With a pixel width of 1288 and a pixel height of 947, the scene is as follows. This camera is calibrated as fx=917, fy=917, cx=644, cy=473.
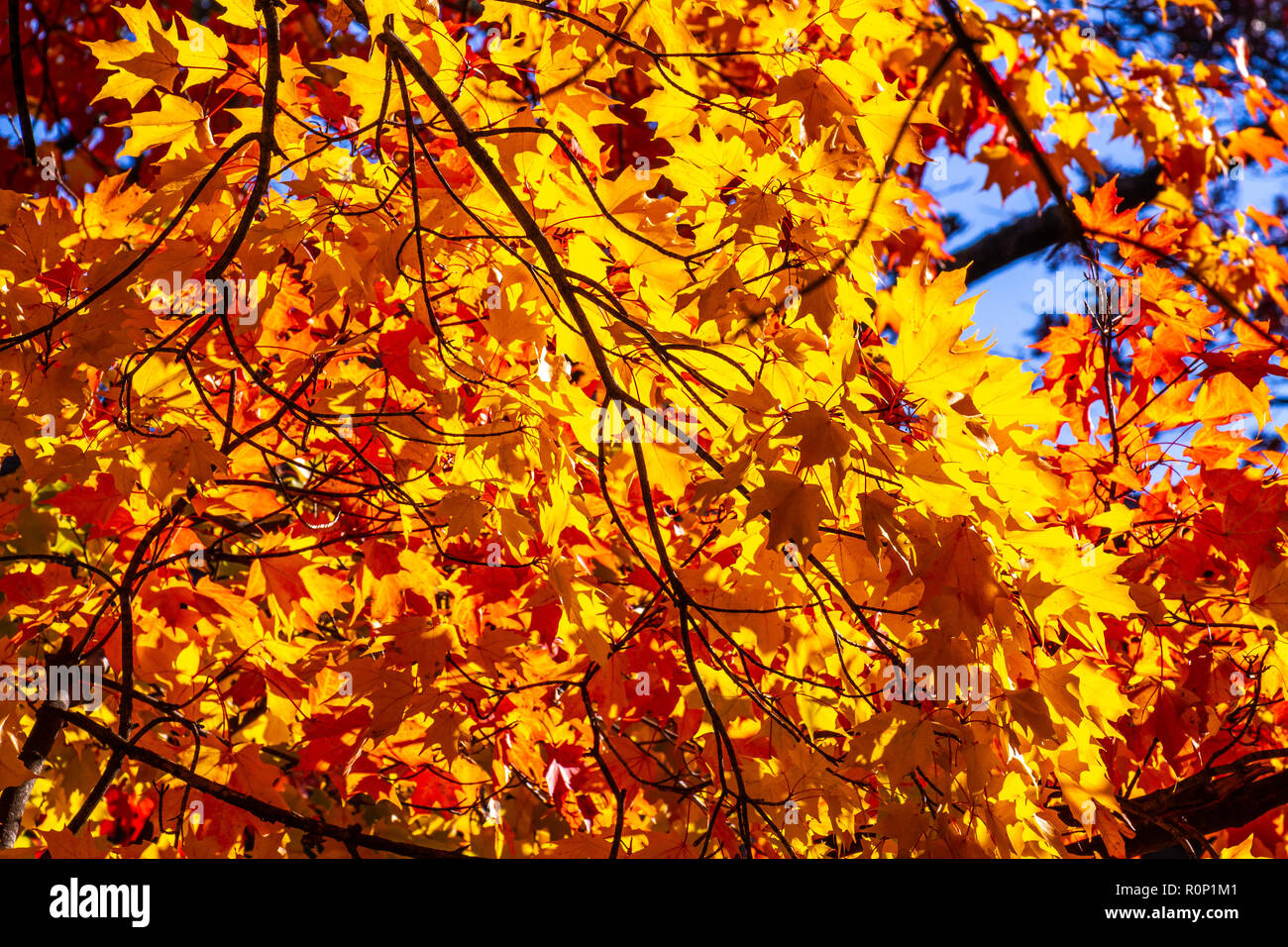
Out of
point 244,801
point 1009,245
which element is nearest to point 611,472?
point 244,801

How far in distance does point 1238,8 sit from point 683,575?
985cm

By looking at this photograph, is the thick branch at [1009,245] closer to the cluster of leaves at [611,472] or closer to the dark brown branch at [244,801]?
the cluster of leaves at [611,472]

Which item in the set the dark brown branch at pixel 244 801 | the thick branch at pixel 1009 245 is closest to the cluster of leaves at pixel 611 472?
the dark brown branch at pixel 244 801

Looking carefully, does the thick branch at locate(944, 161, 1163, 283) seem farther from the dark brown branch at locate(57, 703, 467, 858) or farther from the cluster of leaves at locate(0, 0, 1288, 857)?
the dark brown branch at locate(57, 703, 467, 858)

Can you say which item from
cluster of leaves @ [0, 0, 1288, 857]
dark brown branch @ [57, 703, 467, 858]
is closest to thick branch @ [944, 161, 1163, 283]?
cluster of leaves @ [0, 0, 1288, 857]

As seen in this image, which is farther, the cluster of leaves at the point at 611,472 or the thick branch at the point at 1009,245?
the thick branch at the point at 1009,245

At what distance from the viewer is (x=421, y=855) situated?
213 cm

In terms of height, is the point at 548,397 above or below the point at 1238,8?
below

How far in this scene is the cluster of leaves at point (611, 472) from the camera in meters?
1.68

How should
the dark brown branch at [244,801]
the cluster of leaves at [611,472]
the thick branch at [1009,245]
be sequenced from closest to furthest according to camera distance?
the cluster of leaves at [611,472], the dark brown branch at [244,801], the thick branch at [1009,245]

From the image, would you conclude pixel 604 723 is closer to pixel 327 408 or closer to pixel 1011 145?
pixel 327 408
